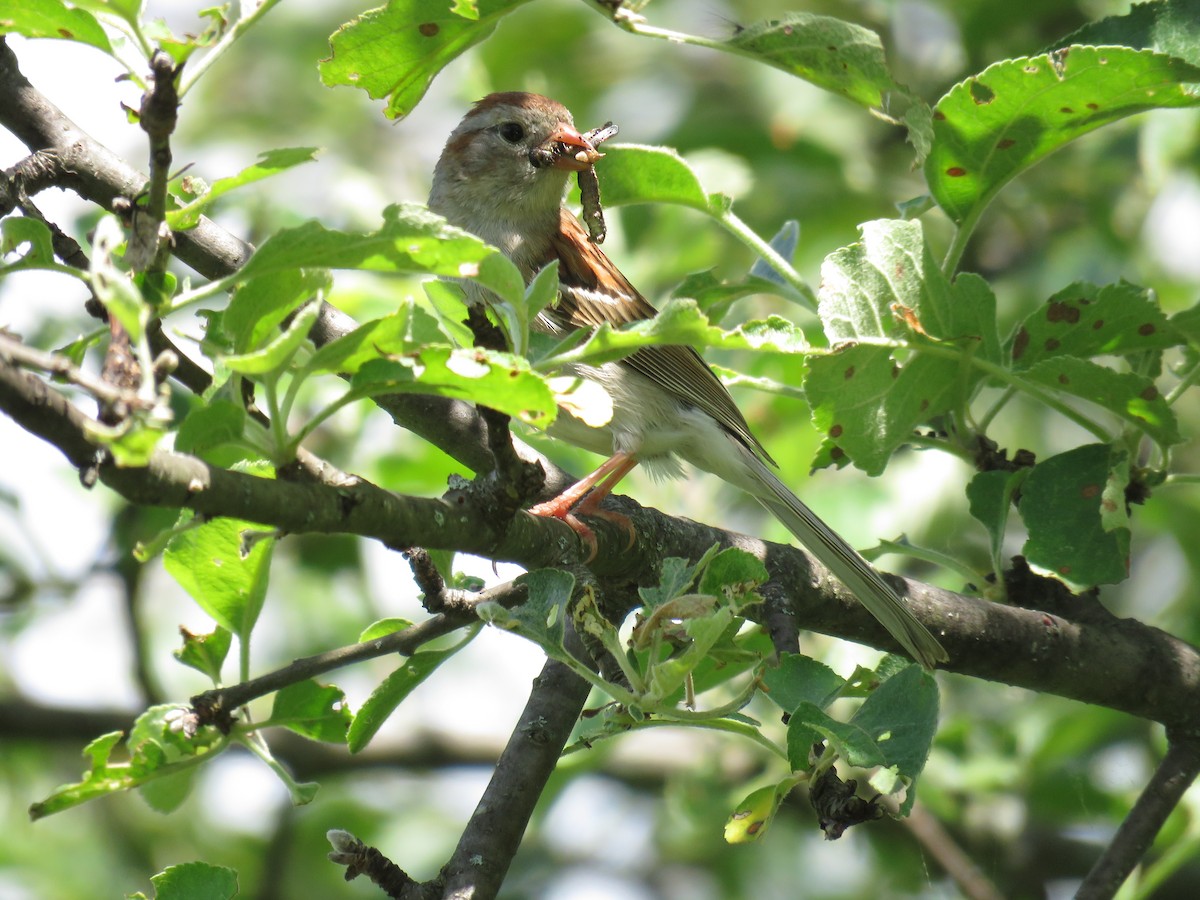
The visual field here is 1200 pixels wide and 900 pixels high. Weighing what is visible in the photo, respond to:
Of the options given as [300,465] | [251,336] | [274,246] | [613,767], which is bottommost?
[613,767]

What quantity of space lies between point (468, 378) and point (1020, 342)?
141cm

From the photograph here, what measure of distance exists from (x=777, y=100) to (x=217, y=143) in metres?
3.21

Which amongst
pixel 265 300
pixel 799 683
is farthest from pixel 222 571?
pixel 799 683

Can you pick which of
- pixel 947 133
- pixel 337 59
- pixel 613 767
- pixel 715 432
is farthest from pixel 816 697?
pixel 613 767

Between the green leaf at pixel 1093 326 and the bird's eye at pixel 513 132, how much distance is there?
253 cm

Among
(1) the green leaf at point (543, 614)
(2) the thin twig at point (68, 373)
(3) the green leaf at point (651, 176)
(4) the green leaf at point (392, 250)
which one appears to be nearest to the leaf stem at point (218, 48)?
(4) the green leaf at point (392, 250)

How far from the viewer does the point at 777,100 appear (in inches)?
249

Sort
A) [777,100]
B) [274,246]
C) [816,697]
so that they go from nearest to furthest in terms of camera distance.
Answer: [274,246]
[816,697]
[777,100]

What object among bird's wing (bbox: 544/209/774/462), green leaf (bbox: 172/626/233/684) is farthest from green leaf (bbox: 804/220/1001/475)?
bird's wing (bbox: 544/209/774/462)

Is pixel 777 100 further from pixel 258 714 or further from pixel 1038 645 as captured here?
pixel 1038 645

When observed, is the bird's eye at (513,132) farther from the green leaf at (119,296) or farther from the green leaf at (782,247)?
the green leaf at (119,296)

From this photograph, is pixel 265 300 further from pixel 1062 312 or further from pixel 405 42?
pixel 1062 312

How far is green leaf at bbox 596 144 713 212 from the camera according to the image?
261 cm

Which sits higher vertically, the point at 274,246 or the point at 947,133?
the point at 947,133
